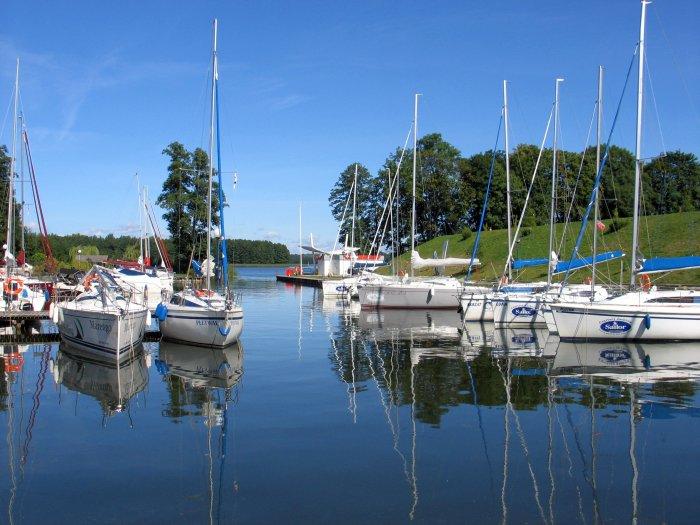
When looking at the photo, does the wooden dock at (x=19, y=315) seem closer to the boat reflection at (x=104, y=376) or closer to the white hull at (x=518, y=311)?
the boat reflection at (x=104, y=376)

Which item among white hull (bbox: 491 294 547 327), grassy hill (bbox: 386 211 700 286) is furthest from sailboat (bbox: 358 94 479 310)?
white hull (bbox: 491 294 547 327)

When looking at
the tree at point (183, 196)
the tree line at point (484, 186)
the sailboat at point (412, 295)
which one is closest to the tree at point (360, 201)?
the tree line at point (484, 186)

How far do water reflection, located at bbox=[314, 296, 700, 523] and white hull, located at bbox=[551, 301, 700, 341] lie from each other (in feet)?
1.80

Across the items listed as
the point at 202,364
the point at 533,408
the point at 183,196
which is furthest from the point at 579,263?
the point at 183,196

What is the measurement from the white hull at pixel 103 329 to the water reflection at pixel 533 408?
244 inches

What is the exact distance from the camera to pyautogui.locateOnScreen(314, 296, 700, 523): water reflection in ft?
31.1

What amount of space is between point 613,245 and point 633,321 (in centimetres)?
3060

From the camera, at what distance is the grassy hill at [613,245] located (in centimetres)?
4353

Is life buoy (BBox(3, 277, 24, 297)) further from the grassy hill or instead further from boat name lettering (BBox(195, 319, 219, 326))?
the grassy hill

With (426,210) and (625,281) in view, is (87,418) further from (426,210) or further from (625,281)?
(426,210)

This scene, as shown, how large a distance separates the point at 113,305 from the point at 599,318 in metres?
15.8

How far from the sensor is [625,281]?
Answer: 1619 inches

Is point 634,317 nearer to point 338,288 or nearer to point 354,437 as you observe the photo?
point 354,437

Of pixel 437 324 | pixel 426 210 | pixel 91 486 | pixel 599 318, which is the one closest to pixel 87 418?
pixel 91 486
